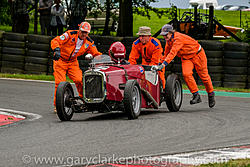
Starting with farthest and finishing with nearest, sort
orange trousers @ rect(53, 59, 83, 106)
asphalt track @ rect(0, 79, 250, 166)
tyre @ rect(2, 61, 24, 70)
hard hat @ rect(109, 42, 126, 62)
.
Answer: tyre @ rect(2, 61, 24, 70) < orange trousers @ rect(53, 59, 83, 106) < hard hat @ rect(109, 42, 126, 62) < asphalt track @ rect(0, 79, 250, 166)

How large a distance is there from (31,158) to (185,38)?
6.32m

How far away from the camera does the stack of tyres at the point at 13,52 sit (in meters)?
20.6

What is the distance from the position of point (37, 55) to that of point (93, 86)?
9.94 meters

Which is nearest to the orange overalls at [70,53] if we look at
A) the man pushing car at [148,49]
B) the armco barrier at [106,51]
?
the man pushing car at [148,49]

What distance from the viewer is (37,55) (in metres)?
20.4

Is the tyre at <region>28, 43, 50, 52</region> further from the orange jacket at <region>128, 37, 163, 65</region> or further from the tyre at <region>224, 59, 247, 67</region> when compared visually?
the orange jacket at <region>128, 37, 163, 65</region>

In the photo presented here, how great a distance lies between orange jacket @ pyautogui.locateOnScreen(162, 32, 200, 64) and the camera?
1237 cm

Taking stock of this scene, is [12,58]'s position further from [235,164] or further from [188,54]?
[235,164]

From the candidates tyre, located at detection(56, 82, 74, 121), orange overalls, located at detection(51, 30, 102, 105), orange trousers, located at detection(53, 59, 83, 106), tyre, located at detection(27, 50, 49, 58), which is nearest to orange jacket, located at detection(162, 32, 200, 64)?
orange overalls, located at detection(51, 30, 102, 105)

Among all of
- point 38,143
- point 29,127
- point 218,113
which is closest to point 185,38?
point 218,113

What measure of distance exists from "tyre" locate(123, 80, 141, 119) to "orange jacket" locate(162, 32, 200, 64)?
60.6 inches

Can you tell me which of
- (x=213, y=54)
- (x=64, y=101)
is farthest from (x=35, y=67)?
(x=64, y=101)

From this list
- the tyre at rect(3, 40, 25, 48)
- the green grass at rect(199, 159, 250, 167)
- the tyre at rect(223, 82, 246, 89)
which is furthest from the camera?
the tyre at rect(3, 40, 25, 48)

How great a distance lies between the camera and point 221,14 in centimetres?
4769
